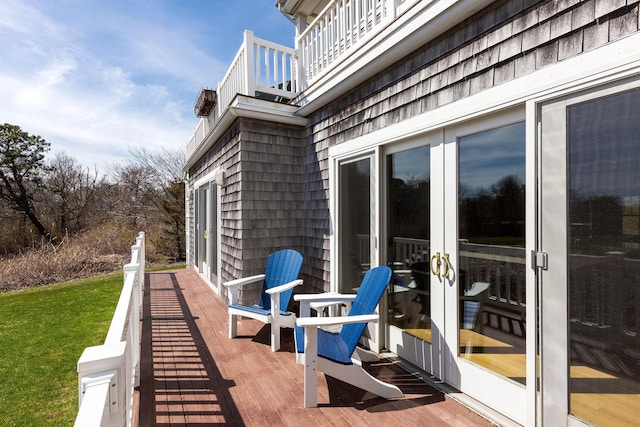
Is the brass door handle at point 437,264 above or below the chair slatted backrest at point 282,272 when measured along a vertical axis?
above

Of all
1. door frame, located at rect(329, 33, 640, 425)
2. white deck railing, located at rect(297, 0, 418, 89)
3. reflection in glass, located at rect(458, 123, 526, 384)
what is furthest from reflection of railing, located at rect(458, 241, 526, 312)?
white deck railing, located at rect(297, 0, 418, 89)

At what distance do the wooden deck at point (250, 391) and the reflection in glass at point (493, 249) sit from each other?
1.51 feet

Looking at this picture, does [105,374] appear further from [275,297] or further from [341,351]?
[275,297]

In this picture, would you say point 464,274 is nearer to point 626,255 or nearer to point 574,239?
point 574,239

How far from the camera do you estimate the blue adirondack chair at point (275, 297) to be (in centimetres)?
340

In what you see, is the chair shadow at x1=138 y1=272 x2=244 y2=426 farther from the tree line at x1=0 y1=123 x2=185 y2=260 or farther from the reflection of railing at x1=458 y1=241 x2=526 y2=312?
the tree line at x1=0 y1=123 x2=185 y2=260

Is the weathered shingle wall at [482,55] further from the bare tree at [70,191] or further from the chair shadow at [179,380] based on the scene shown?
the bare tree at [70,191]

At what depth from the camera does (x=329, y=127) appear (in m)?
4.11

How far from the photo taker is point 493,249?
2260 millimetres

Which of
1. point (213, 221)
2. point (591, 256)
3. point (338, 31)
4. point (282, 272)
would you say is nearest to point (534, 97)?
point (591, 256)

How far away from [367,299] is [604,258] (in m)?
1.54

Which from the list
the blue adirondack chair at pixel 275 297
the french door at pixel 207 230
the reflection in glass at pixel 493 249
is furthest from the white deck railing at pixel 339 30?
the french door at pixel 207 230

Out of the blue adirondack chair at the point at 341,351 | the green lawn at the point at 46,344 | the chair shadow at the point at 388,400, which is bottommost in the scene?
the green lawn at the point at 46,344

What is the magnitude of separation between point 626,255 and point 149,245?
1287 cm
